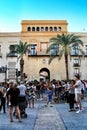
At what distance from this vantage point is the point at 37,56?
6856 cm

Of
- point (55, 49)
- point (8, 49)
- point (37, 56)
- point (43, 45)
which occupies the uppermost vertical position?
point (43, 45)

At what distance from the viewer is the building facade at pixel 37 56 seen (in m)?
67.9

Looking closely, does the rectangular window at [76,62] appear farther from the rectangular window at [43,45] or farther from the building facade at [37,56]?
the rectangular window at [43,45]

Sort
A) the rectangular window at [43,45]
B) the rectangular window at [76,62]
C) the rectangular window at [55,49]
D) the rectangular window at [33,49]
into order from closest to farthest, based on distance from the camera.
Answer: the rectangular window at [55,49]
the rectangular window at [76,62]
the rectangular window at [33,49]
the rectangular window at [43,45]

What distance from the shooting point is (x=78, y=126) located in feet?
41.8

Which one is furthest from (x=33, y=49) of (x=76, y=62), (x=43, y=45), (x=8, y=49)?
(x=76, y=62)

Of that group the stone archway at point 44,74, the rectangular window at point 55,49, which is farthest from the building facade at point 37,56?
the rectangular window at point 55,49

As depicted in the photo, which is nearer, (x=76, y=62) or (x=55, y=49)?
(x=55, y=49)

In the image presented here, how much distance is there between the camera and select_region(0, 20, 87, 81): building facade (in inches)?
2675

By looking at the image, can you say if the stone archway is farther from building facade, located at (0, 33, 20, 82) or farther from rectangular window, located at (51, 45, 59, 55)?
rectangular window, located at (51, 45, 59, 55)

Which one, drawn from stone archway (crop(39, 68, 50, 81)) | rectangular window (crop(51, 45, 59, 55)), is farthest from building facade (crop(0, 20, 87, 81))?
rectangular window (crop(51, 45, 59, 55))

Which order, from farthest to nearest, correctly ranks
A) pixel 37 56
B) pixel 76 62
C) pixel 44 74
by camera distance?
pixel 44 74
pixel 76 62
pixel 37 56

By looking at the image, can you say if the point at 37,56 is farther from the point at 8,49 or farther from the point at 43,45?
the point at 8,49

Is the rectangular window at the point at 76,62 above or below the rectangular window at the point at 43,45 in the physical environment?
below
